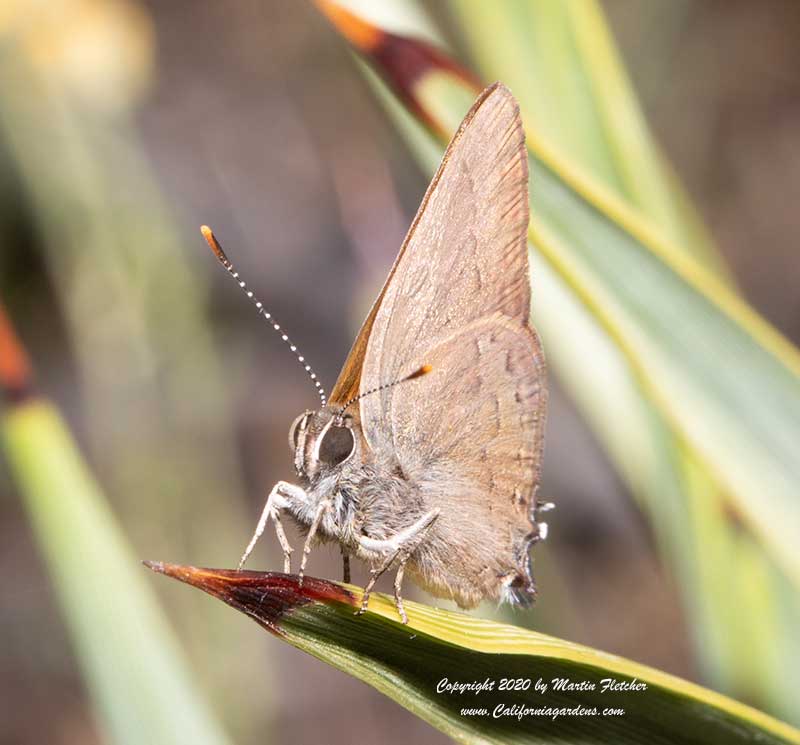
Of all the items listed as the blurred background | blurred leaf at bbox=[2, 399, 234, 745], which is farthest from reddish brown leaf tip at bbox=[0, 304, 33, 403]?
the blurred background

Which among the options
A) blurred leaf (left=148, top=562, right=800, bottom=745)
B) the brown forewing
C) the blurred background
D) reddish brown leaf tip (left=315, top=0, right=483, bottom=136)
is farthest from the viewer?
the blurred background

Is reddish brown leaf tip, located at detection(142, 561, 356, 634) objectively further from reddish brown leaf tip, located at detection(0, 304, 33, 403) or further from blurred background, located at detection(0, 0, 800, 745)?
blurred background, located at detection(0, 0, 800, 745)

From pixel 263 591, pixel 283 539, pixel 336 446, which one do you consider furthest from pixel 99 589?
pixel 263 591

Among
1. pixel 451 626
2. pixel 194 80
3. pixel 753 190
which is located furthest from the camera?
pixel 194 80

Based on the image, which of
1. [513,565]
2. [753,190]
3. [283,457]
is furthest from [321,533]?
[753,190]

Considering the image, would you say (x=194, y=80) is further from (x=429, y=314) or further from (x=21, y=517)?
(x=429, y=314)

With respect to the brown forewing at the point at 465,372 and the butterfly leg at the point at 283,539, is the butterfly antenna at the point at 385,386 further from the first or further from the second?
the butterfly leg at the point at 283,539

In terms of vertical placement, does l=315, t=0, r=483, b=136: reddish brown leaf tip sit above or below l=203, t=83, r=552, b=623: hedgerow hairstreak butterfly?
above
